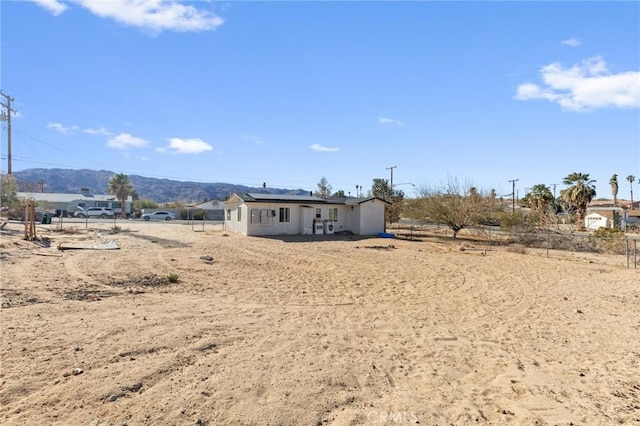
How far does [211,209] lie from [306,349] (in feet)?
197

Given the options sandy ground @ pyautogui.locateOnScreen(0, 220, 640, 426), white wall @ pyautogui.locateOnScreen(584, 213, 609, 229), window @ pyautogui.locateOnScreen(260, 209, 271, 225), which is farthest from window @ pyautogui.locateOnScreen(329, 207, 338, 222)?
white wall @ pyautogui.locateOnScreen(584, 213, 609, 229)

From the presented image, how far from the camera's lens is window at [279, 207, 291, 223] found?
28656 mm

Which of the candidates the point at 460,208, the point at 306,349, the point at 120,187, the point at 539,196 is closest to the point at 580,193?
the point at 539,196

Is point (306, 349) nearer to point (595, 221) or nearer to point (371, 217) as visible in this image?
point (371, 217)

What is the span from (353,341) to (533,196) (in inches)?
2017

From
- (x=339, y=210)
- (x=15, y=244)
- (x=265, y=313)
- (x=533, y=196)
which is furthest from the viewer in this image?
(x=533, y=196)

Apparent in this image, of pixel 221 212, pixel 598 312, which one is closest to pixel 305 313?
pixel 598 312

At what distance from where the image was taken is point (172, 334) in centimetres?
613

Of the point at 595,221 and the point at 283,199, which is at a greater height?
the point at 283,199

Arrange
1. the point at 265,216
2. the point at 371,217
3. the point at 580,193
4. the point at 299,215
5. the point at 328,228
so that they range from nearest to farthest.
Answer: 1. the point at 265,216
2. the point at 299,215
3. the point at 328,228
4. the point at 371,217
5. the point at 580,193

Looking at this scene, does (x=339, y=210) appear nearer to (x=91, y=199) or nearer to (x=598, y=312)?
(x=598, y=312)

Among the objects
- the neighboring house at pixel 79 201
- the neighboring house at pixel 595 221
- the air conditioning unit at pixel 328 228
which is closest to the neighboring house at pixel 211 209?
the neighboring house at pixel 79 201

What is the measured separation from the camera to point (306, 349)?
588 cm

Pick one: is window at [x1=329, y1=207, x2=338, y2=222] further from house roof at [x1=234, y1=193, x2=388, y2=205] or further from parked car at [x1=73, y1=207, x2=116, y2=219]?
parked car at [x1=73, y1=207, x2=116, y2=219]
